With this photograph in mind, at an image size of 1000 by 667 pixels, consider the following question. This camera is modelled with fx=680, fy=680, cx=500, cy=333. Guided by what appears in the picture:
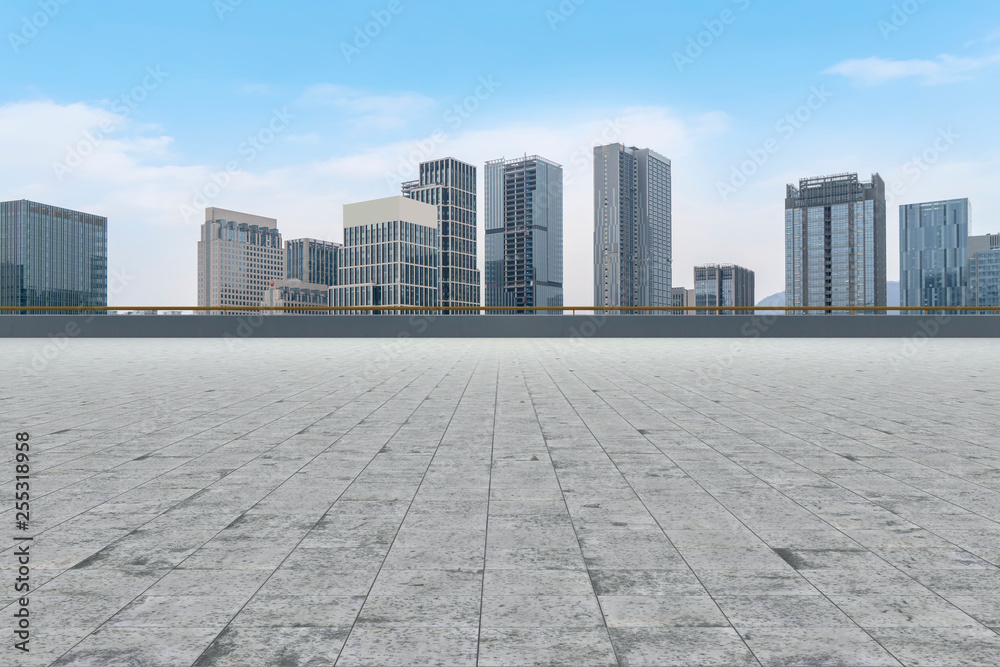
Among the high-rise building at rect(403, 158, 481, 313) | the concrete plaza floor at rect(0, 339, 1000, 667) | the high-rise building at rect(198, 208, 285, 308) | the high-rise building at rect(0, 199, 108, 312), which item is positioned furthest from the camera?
the high-rise building at rect(198, 208, 285, 308)

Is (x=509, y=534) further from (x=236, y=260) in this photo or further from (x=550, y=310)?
(x=236, y=260)

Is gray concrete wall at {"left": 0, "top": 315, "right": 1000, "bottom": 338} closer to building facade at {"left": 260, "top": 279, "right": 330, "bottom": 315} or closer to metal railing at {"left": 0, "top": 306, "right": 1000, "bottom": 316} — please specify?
metal railing at {"left": 0, "top": 306, "right": 1000, "bottom": 316}

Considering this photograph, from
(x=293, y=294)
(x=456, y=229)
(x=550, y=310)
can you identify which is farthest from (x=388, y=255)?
(x=550, y=310)

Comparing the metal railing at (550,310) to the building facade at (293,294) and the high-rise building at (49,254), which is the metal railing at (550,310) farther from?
the building facade at (293,294)

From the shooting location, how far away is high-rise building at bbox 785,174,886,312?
561 feet

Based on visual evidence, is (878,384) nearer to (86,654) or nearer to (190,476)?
(190,476)

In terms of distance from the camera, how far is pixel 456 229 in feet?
441

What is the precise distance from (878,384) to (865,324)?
62.9 feet

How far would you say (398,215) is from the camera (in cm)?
11688

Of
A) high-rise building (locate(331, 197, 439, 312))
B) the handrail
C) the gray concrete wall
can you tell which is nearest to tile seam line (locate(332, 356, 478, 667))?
the gray concrete wall

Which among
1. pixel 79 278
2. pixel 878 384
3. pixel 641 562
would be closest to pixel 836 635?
pixel 641 562

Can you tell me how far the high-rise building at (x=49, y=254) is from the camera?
313ft

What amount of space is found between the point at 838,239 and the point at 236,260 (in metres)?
152

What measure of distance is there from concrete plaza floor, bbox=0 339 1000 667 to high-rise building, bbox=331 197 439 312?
108 m
